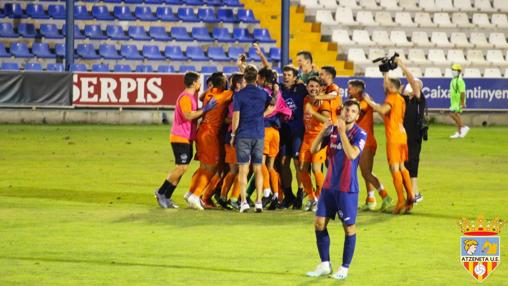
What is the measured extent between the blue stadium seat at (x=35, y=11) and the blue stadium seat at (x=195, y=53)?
4699 mm

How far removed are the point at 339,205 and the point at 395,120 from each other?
5703 millimetres

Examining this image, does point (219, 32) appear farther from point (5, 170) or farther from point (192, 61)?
point (5, 170)

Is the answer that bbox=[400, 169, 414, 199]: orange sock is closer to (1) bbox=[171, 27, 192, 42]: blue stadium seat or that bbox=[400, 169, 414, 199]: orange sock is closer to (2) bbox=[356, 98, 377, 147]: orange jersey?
(2) bbox=[356, 98, 377, 147]: orange jersey

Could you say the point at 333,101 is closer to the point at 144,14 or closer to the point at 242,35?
the point at 144,14

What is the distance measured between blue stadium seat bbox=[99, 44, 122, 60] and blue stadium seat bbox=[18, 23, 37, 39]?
218 centimetres

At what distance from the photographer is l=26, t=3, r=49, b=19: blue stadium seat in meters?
40.0

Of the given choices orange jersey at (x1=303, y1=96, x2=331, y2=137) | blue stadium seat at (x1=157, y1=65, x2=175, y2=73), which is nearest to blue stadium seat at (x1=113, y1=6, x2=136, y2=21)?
blue stadium seat at (x1=157, y1=65, x2=175, y2=73)

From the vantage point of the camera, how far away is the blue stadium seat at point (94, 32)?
4003 centimetres

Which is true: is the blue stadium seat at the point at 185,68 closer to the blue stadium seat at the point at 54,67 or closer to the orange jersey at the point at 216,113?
the blue stadium seat at the point at 54,67

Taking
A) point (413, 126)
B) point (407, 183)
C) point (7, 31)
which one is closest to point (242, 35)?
point (7, 31)

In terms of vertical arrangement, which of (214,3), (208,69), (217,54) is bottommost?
(208,69)

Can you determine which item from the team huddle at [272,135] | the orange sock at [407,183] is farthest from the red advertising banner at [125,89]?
the orange sock at [407,183]

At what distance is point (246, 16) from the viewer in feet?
141

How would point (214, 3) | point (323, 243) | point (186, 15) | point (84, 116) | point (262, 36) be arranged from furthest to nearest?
point (214, 3), point (262, 36), point (186, 15), point (84, 116), point (323, 243)
